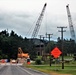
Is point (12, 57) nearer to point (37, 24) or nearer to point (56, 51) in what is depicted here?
point (37, 24)

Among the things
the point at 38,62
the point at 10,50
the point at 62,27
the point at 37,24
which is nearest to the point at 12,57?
the point at 10,50

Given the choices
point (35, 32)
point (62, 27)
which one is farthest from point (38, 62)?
point (35, 32)

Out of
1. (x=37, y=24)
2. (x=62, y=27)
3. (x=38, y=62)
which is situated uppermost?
(x=37, y=24)

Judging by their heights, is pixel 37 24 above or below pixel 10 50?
above

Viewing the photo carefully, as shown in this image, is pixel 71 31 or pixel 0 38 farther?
pixel 0 38

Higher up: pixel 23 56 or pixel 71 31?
pixel 71 31

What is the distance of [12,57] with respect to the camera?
17900cm

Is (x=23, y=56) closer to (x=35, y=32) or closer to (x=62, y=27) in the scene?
(x=35, y=32)

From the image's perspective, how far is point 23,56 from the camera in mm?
158250

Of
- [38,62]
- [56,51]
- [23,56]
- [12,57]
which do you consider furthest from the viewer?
[12,57]

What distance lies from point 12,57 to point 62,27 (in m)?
107

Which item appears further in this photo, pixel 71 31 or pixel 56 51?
pixel 71 31

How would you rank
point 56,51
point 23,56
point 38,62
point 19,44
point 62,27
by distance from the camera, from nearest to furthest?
point 56,51, point 62,27, point 38,62, point 23,56, point 19,44

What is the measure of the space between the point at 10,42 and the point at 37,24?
30593 mm
